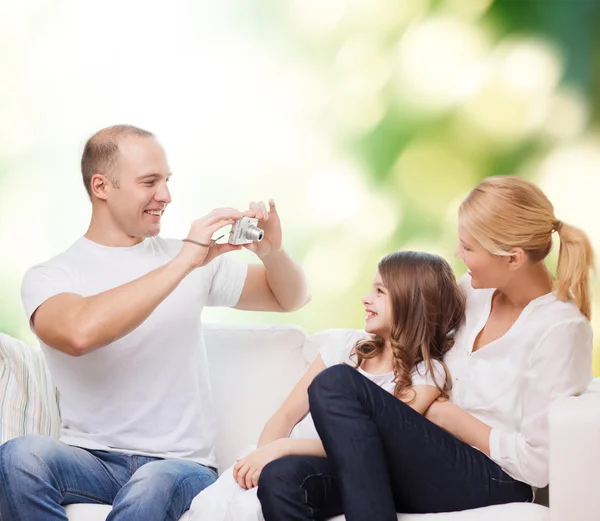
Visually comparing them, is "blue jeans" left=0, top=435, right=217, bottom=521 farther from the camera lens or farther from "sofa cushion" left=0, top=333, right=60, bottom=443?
the camera lens

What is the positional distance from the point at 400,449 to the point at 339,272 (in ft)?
4.87

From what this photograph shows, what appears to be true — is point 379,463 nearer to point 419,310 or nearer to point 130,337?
point 419,310

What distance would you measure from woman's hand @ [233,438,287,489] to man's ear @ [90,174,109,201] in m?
0.77

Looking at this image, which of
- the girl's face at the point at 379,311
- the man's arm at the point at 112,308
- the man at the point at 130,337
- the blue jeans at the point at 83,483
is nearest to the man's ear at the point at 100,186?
the man at the point at 130,337

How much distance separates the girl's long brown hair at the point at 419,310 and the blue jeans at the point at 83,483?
1.76 feet

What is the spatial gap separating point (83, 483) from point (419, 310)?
874 millimetres

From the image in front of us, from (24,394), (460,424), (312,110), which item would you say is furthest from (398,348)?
(312,110)

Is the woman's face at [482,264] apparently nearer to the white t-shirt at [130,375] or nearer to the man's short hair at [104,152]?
the white t-shirt at [130,375]

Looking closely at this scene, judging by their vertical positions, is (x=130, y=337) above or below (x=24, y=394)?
above

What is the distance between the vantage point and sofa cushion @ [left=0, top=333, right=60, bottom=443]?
215 centimetres

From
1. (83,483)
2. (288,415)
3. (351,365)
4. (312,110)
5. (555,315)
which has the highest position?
(312,110)

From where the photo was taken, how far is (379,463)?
1697 mm

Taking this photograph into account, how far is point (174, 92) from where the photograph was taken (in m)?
3.16

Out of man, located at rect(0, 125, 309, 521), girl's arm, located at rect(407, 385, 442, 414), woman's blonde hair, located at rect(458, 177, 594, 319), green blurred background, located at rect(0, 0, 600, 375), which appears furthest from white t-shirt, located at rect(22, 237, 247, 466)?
green blurred background, located at rect(0, 0, 600, 375)
